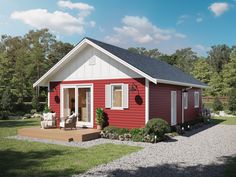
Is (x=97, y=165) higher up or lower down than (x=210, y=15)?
lower down

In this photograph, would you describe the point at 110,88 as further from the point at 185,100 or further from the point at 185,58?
the point at 185,58

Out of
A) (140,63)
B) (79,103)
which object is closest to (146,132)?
(140,63)

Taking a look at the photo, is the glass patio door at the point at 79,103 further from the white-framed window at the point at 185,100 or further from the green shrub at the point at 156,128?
the white-framed window at the point at 185,100

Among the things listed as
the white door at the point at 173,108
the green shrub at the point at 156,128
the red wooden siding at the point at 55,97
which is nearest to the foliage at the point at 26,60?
the red wooden siding at the point at 55,97

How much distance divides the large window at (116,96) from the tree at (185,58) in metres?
49.2

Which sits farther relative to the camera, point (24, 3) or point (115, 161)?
point (24, 3)

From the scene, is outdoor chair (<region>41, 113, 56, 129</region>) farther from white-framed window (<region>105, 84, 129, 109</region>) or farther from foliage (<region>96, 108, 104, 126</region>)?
white-framed window (<region>105, 84, 129, 109</region>)

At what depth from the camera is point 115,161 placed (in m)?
8.16

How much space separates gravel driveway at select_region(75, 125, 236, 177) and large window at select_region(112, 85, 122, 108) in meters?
3.24

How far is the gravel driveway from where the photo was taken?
7.04 metres

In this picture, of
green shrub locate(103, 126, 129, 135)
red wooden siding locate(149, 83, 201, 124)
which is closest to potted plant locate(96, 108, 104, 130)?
green shrub locate(103, 126, 129, 135)

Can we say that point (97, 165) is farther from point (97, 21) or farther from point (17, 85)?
point (17, 85)

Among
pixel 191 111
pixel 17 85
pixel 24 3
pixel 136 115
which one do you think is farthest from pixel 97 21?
pixel 17 85

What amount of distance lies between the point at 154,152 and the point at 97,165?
8.58 feet
